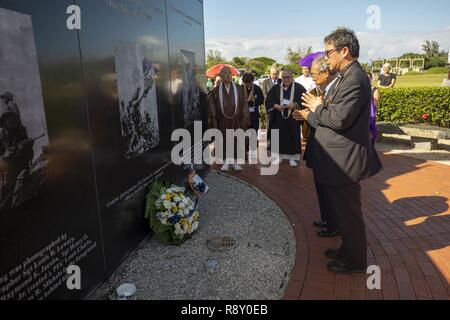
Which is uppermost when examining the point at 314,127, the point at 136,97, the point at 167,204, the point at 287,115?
the point at 136,97

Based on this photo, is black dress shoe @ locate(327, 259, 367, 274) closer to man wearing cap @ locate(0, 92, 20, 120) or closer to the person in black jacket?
man wearing cap @ locate(0, 92, 20, 120)

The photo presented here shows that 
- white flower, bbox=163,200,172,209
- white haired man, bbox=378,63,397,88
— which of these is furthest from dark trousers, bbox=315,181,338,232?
white haired man, bbox=378,63,397,88

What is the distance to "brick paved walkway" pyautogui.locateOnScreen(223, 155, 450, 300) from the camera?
2966 mm

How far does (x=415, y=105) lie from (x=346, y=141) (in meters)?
7.21

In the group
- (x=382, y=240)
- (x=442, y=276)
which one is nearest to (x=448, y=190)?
(x=382, y=240)

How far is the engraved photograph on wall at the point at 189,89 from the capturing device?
5154 mm

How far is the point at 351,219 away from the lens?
3.01 m

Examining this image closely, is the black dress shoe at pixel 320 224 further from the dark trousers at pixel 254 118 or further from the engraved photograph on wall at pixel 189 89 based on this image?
the dark trousers at pixel 254 118

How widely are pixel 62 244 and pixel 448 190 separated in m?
5.31

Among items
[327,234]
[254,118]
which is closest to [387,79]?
[254,118]

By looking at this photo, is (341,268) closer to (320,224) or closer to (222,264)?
(320,224)

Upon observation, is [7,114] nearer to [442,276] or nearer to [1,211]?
[1,211]

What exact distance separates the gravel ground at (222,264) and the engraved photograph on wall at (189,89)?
1537 mm
